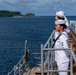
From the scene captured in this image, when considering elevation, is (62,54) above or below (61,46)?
below

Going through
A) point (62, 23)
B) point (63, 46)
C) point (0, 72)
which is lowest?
point (0, 72)

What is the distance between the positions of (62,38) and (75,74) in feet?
5.74

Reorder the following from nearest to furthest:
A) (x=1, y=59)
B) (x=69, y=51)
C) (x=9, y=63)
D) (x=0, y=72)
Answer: (x=69, y=51), (x=0, y=72), (x=9, y=63), (x=1, y=59)

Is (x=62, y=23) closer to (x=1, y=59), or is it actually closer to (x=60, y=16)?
(x=60, y=16)

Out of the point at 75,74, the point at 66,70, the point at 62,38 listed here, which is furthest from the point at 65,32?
the point at 75,74

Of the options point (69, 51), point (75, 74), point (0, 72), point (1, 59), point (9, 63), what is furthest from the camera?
point (1, 59)

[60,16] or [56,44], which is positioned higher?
[60,16]

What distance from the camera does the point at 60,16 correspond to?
29.1 ft

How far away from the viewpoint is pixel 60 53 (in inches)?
334

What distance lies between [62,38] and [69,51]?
0.37m

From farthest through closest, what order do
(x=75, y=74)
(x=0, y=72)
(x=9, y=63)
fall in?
1. (x=9, y=63)
2. (x=0, y=72)
3. (x=75, y=74)

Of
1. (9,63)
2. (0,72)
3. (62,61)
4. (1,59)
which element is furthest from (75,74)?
(1,59)

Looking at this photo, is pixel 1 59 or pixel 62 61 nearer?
pixel 62 61

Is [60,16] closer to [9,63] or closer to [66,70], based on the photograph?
[66,70]
